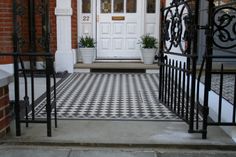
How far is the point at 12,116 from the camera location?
4559 millimetres

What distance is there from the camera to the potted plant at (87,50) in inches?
363

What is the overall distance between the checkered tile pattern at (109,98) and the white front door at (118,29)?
1.59 m

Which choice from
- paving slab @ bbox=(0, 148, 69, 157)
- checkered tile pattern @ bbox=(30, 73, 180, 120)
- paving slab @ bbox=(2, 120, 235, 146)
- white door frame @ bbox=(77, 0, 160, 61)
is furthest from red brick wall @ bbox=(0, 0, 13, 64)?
paving slab @ bbox=(0, 148, 69, 157)

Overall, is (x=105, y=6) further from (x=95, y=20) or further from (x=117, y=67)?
(x=117, y=67)

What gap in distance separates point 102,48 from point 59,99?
4.33 m

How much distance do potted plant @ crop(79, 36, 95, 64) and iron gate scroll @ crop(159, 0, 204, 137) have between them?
402 cm

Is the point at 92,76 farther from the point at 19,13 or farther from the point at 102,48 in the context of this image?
the point at 19,13

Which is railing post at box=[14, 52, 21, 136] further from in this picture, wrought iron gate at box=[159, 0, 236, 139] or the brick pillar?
the brick pillar

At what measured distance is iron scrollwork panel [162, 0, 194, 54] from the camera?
3.95 metres

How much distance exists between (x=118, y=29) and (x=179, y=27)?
217 inches

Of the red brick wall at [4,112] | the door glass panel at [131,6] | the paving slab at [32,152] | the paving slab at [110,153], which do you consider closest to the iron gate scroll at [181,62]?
the paving slab at [110,153]

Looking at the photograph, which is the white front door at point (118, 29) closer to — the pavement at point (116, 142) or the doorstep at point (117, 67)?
the doorstep at point (117, 67)

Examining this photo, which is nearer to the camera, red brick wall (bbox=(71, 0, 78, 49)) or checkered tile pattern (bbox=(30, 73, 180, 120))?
checkered tile pattern (bbox=(30, 73, 180, 120))

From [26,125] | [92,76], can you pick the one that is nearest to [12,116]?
[26,125]
